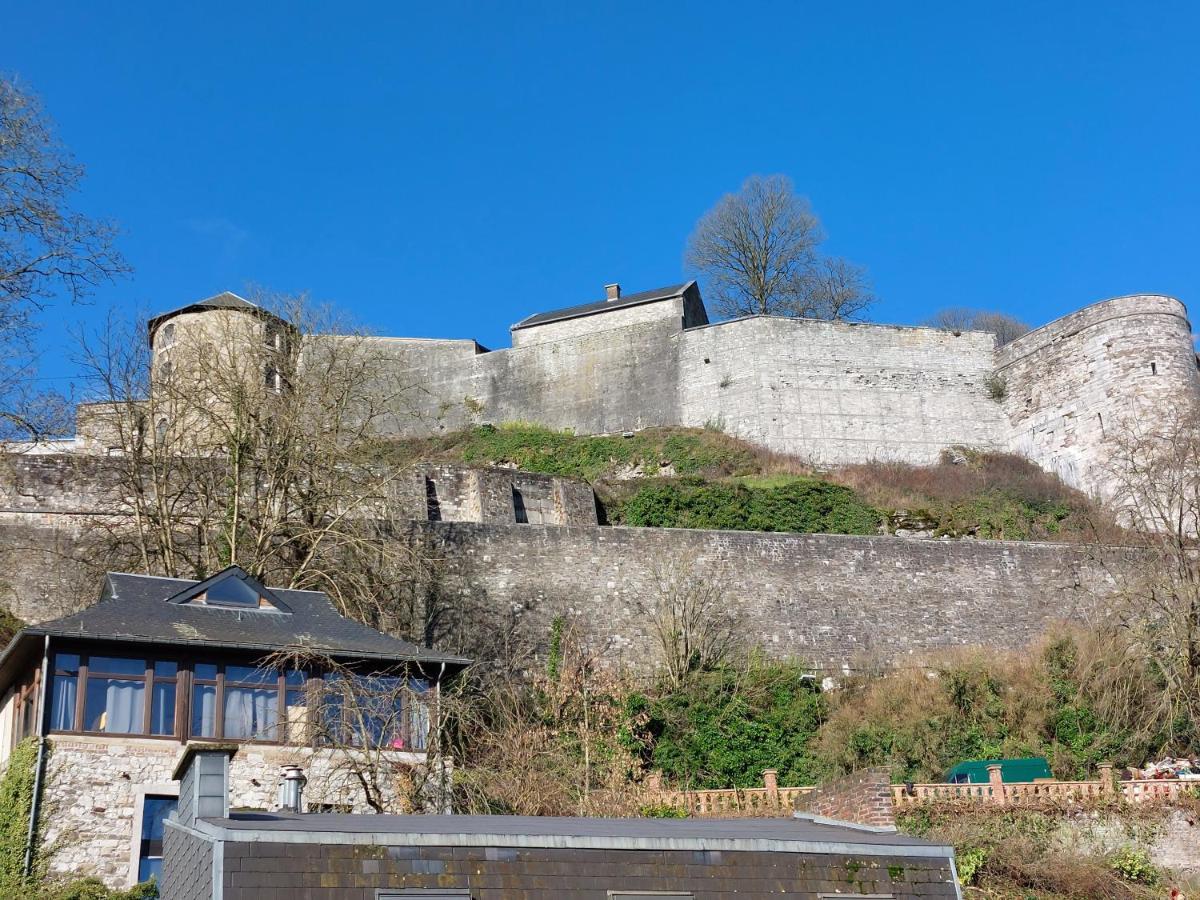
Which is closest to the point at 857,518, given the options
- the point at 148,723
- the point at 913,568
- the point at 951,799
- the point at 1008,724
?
the point at 913,568

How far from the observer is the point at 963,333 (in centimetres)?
3688

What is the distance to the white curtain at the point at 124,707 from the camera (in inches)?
674

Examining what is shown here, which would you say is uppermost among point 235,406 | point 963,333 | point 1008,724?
point 963,333

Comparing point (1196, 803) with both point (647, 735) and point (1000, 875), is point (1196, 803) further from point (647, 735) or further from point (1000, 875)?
point (647, 735)

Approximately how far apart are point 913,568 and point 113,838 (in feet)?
49.3

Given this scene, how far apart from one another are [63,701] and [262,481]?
8405mm

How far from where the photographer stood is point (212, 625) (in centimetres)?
1812

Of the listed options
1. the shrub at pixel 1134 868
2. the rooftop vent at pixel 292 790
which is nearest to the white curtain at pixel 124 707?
the rooftop vent at pixel 292 790

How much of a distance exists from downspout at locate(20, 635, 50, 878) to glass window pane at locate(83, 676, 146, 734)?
48 centimetres

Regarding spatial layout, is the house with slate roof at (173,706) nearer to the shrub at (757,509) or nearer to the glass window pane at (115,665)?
the glass window pane at (115,665)

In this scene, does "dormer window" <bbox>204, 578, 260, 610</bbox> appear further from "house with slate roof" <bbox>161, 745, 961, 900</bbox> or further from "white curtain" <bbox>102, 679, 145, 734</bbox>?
"house with slate roof" <bbox>161, 745, 961, 900</bbox>

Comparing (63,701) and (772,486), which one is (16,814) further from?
(772,486)

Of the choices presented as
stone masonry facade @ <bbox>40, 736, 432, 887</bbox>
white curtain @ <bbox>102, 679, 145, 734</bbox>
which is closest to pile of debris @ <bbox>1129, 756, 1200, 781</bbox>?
stone masonry facade @ <bbox>40, 736, 432, 887</bbox>

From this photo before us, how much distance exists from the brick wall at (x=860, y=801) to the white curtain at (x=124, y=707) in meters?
7.62
